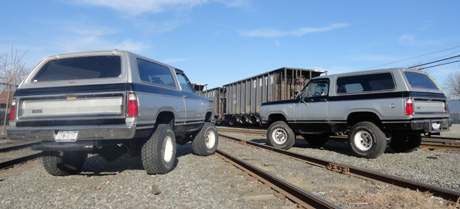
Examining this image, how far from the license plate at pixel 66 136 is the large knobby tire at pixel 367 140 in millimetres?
5650

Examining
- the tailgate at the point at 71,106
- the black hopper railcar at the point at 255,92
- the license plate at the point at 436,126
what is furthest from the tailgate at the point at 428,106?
the black hopper railcar at the point at 255,92

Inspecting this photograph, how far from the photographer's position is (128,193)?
3.80 meters

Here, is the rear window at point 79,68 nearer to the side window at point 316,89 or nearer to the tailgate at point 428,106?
the side window at point 316,89

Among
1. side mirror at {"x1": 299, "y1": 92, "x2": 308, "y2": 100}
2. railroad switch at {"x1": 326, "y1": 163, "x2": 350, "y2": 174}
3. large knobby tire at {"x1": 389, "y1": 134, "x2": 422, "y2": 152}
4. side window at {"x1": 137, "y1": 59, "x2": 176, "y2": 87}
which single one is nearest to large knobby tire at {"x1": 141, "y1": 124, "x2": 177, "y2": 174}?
side window at {"x1": 137, "y1": 59, "x2": 176, "y2": 87}

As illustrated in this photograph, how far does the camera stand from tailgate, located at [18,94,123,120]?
391 centimetres

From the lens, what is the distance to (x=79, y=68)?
14.7 ft

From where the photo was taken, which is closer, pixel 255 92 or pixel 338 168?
pixel 338 168

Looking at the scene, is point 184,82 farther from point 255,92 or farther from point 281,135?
point 255,92

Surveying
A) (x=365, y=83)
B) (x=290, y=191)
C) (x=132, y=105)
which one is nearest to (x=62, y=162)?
(x=132, y=105)

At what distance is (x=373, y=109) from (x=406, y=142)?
6.07 ft

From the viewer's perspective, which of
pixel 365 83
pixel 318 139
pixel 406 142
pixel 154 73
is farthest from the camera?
pixel 318 139

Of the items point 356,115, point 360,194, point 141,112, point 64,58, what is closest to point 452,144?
point 356,115

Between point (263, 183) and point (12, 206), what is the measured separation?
3177 millimetres

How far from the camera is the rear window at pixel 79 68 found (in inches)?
170
